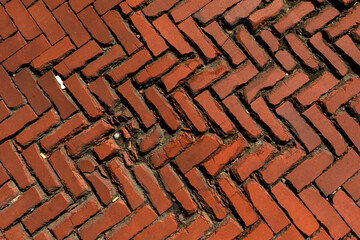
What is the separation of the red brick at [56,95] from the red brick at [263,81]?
1.28m

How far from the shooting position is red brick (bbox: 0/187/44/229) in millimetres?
2652

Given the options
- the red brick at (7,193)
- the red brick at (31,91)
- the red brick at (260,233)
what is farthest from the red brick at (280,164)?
the red brick at (7,193)

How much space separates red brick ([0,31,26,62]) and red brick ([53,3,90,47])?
0.34 m

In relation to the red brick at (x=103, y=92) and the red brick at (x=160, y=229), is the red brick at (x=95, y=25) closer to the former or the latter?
the red brick at (x=103, y=92)

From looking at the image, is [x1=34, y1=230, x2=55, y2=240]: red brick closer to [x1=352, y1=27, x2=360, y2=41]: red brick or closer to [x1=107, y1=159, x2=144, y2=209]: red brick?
[x1=107, y1=159, x2=144, y2=209]: red brick

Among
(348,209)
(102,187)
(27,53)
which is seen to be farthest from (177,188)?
(27,53)

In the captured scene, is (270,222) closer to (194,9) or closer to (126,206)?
(126,206)

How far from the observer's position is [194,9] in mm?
2842

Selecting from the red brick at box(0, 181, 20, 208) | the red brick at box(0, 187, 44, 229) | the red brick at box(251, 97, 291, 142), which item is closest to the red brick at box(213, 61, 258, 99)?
the red brick at box(251, 97, 291, 142)

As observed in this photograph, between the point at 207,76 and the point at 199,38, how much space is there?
0.30m

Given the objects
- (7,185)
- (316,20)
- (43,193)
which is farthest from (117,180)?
(316,20)

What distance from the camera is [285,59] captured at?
9.04ft

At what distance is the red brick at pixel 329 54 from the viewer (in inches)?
108

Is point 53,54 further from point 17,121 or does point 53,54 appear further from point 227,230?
point 227,230
